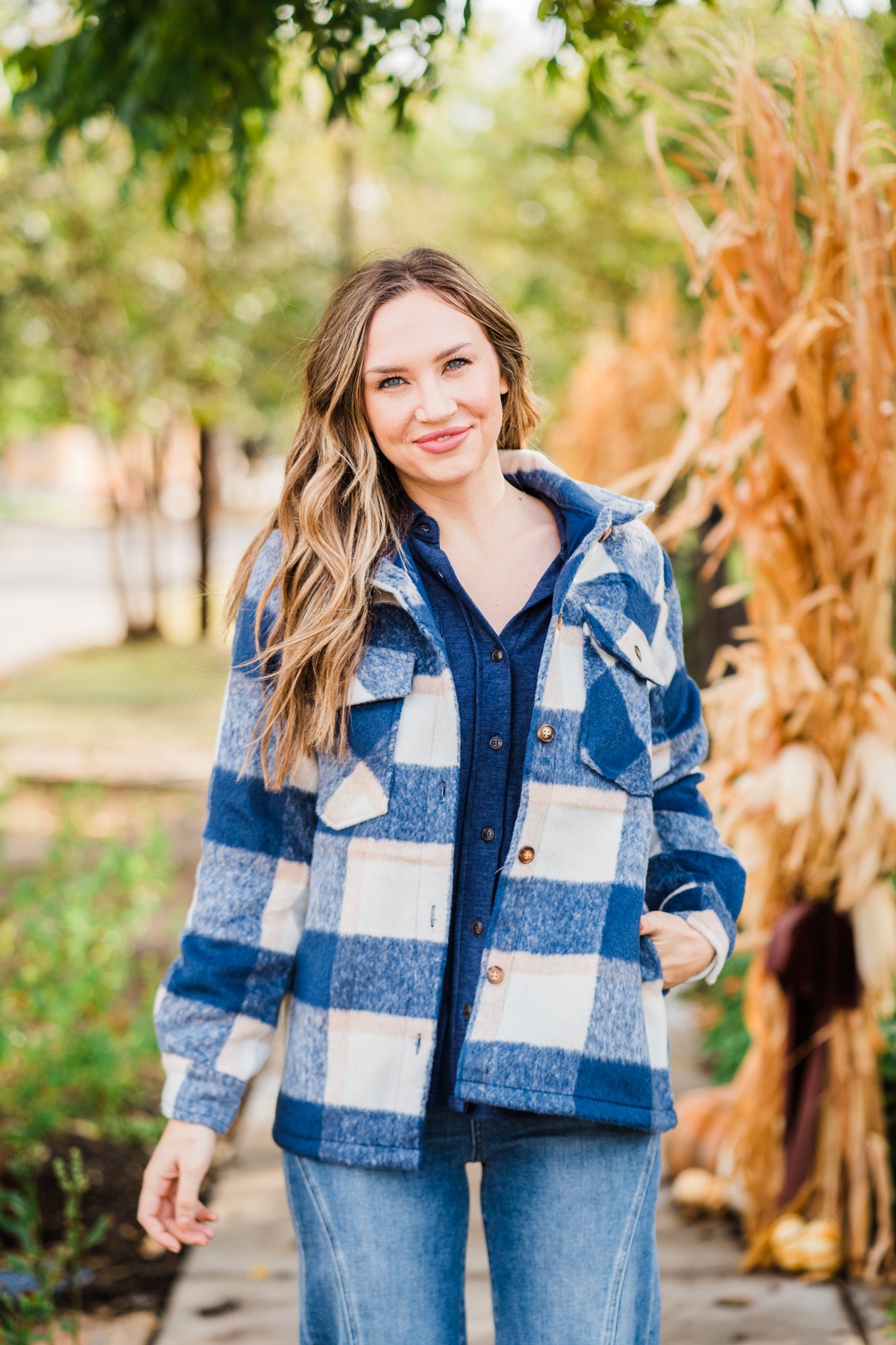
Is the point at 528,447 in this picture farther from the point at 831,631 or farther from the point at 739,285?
the point at 831,631

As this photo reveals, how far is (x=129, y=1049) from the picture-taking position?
3662mm

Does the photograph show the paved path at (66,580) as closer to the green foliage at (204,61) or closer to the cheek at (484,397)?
the green foliage at (204,61)

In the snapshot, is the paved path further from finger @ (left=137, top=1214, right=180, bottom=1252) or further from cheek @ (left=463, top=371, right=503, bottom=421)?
finger @ (left=137, top=1214, right=180, bottom=1252)

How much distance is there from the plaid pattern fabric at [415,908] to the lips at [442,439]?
0.56 feet

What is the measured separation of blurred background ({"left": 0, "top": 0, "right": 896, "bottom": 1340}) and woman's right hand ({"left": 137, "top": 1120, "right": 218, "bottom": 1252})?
73cm

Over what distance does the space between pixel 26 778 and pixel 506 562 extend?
6.94 metres

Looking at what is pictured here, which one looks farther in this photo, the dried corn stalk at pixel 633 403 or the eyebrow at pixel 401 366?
the dried corn stalk at pixel 633 403

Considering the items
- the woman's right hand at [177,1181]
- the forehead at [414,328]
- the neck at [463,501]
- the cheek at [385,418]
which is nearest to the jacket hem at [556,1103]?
the woman's right hand at [177,1181]

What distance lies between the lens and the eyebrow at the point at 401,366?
1.69 m

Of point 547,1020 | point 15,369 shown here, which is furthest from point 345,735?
point 15,369

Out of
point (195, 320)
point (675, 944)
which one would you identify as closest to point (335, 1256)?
point (675, 944)

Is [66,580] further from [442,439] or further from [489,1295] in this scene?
[442,439]

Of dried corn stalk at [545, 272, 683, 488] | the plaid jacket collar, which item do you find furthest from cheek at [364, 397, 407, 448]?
dried corn stalk at [545, 272, 683, 488]

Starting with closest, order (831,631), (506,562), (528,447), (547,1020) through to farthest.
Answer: (547,1020)
(506,562)
(528,447)
(831,631)
